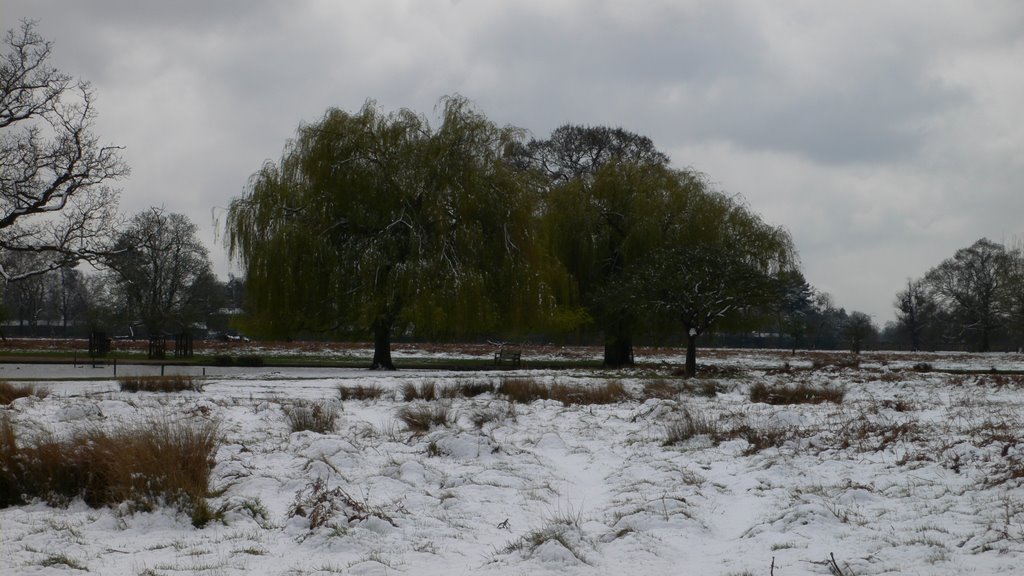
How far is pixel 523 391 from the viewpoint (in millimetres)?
16922

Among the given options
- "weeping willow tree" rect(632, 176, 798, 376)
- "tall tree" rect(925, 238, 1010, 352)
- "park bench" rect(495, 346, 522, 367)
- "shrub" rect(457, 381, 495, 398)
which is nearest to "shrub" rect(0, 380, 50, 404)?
"shrub" rect(457, 381, 495, 398)

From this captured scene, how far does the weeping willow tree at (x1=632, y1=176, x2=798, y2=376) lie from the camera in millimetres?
27266

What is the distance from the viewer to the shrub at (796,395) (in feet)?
51.8

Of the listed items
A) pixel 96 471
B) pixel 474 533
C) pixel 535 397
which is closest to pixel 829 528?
pixel 474 533

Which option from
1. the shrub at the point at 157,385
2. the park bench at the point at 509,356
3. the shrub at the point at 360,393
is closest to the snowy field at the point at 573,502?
the shrub at the point at 360,393

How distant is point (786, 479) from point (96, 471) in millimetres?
6744

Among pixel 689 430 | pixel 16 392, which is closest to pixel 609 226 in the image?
pixel 689 430

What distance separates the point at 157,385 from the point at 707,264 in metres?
17.9

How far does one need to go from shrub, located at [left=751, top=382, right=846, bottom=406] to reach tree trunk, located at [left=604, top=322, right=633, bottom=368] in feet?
52.8

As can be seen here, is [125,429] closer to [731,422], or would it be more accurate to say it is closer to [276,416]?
[276,416]

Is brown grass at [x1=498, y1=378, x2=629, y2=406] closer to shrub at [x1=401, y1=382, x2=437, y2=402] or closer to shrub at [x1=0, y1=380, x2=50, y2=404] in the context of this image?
shrub at [x1=401, y1=382, x2=437, y2=402]

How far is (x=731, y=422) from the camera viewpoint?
484 inches

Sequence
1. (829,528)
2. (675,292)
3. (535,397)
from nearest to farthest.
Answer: (829,528) < (535,397) < (675,292)

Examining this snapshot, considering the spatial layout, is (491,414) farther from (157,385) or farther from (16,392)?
(16,392)
